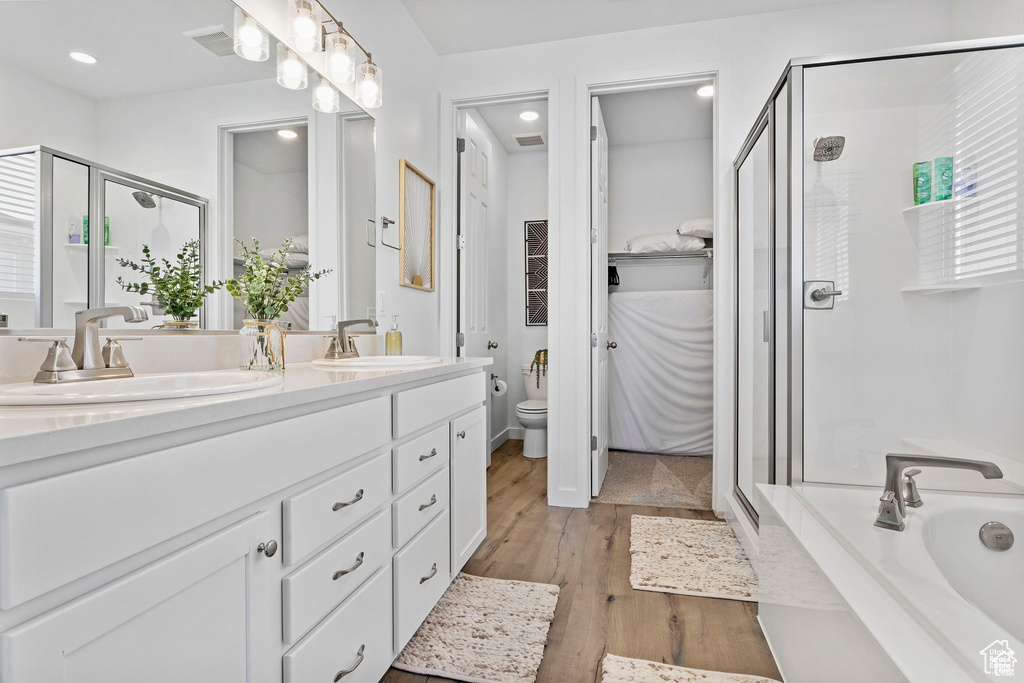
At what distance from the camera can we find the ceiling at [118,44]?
97 cm

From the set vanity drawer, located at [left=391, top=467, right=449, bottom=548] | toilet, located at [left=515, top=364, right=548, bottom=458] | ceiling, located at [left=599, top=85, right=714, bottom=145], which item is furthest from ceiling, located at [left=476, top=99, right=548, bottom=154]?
vanity drawer, located at [left=391, top=467, right=449, bottom=548]

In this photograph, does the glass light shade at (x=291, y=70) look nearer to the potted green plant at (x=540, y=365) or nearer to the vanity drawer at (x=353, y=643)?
the vanity drawer at (x=353, y=643)

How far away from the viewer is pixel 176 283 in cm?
132

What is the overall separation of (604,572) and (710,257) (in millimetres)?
2616

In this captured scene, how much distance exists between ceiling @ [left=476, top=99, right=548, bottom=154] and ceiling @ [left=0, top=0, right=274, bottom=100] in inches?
78.8

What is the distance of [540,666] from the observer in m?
1.39

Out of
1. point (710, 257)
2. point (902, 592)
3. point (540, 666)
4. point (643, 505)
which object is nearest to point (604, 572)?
point (540, 666)

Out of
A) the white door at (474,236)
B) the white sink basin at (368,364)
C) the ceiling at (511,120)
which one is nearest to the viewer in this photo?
the white sink basin at (368,364)

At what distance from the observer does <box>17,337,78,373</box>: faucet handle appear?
38.1 inches

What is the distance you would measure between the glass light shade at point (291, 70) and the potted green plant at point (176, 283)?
2.21ft

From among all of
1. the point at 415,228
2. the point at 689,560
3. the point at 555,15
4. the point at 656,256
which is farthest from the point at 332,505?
the point at 656,256

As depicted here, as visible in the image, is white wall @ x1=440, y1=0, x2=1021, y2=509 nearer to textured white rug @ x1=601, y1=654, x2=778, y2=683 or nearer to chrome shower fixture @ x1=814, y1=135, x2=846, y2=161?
chrome shower fixture @ x1=814, y1=135, x2=846, y2=161

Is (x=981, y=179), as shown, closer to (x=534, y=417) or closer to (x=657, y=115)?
(x=657, y=115)

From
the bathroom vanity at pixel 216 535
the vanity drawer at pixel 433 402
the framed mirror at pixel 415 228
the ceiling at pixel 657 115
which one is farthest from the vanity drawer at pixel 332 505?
the ceiling at pixel 657 115
